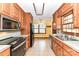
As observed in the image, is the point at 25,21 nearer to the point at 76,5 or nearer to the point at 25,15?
the point at 25,15

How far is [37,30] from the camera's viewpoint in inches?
658

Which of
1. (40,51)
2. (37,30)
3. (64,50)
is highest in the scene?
(37,30)

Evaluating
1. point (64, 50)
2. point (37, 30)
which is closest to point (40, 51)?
point (64, 50)

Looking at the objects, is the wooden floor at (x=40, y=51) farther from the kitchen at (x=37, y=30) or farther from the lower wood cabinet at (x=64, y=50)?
the lower wood cabinet at (x=64, y=50)

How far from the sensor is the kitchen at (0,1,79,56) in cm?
349

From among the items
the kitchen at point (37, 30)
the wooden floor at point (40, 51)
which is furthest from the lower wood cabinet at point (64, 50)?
the wooden floor at point (40, 51)

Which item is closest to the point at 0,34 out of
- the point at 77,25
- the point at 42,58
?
the point at 77,25

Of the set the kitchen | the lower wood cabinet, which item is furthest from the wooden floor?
the lower wood cabinet

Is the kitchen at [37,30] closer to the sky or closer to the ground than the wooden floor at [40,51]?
closer to the sky

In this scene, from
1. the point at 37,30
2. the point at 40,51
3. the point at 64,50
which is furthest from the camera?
the point at 37,30

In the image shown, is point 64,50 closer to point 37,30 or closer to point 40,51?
point 40,51

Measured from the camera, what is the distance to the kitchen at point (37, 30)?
3.49 meters

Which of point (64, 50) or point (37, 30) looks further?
point (37, 30)

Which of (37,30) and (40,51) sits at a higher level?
(37,30)
